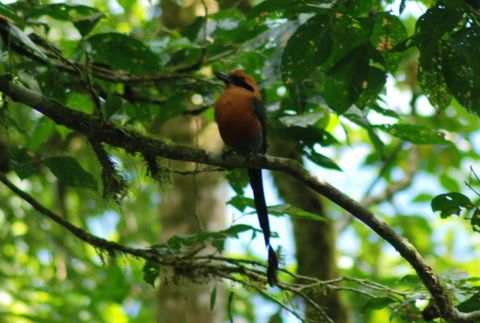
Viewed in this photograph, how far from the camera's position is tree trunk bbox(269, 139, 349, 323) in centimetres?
512

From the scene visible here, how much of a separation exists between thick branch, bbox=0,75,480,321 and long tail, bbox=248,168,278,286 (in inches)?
20.6

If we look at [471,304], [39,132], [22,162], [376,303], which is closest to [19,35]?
[22,162]

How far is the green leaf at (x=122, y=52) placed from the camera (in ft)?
11.9

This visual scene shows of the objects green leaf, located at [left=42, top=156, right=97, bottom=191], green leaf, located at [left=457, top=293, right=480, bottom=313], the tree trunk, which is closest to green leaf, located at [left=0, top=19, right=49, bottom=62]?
green leaf, located at [left=42, top=156, right=97, bottom=191]

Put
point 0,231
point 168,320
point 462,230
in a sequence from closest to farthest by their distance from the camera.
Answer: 1. point 168,320
2. point 0,231
3. point 462,230

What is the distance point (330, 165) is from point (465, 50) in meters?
1.14

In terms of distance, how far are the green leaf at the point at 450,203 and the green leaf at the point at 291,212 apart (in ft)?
1.78

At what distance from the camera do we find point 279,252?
3287 millimetres

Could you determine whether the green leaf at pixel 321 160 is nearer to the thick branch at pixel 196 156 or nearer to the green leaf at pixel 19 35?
the thick branch at pixel 196 156

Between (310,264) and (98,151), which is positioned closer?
(98,151)

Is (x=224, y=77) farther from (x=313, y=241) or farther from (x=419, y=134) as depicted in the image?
(x=313, y=241)

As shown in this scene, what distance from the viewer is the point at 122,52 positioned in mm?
3693

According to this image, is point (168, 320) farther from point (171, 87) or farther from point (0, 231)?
point (0, 231)

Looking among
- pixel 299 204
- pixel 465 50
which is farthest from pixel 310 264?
pixel 465 50
